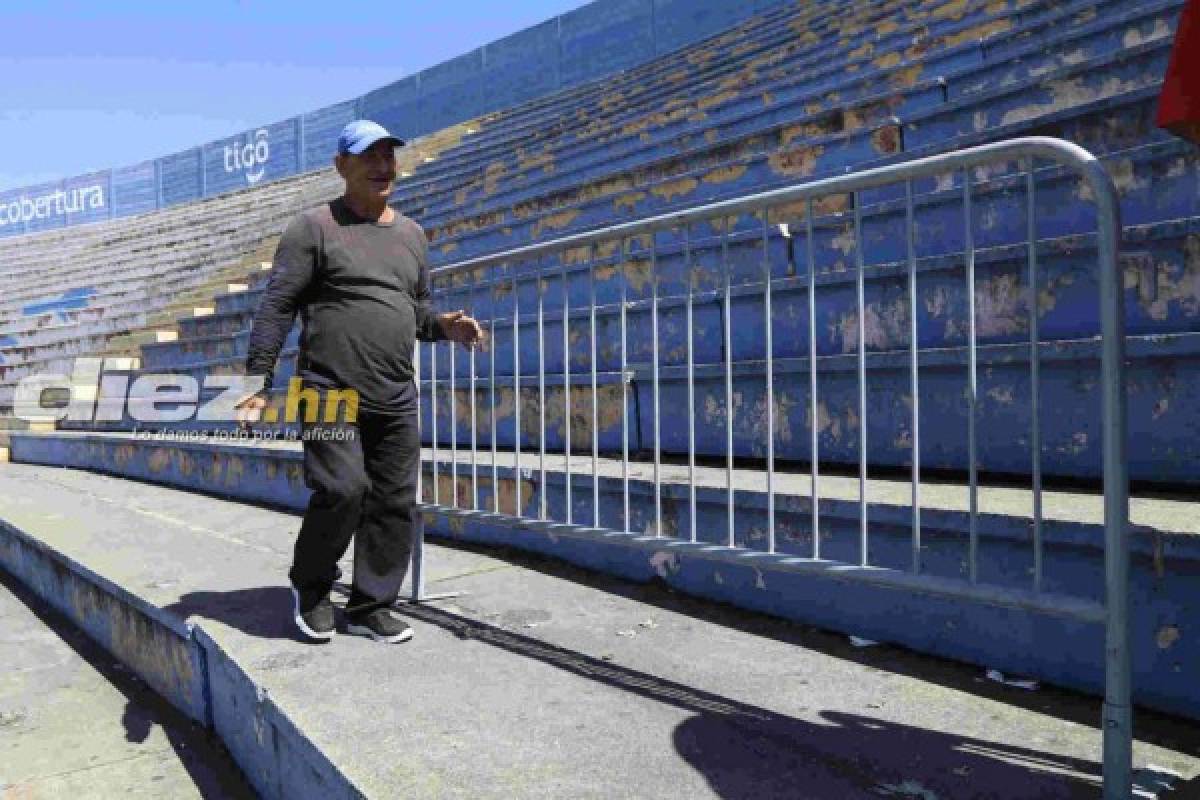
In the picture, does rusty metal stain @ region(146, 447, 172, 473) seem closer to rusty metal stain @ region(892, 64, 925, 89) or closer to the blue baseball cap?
the blue baseball cap

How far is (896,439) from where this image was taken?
3.14 meters

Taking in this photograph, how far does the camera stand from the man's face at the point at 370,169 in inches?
111

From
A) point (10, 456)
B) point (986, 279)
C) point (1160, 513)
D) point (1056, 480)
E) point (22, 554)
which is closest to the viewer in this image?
point (1160, 513)

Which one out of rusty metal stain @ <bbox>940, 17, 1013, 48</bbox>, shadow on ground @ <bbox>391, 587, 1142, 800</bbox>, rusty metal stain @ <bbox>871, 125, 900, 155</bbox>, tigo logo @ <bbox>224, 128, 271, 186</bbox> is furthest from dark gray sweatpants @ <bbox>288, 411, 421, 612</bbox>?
tigo logo @ <bbox>224, 128, 271, 186</bbox>

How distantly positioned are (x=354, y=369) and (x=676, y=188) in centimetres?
399

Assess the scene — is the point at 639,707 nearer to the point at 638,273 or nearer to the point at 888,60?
the point at 638,273

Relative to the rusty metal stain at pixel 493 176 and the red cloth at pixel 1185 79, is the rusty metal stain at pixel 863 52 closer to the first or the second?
the rusty metal stain at pixel 493 176

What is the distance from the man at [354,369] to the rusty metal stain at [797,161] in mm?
3235

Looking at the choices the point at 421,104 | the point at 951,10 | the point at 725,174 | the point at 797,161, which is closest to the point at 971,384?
the point at 797,161

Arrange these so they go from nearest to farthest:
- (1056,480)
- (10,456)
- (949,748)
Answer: (949,748)
(1056,480)
(10,456)

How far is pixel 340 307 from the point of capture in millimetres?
2803

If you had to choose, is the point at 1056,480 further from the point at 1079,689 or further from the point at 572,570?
the point at 572,570

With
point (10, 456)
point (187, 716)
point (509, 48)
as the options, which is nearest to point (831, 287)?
point (187, 716)

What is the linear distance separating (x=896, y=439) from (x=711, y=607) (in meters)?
0.90
